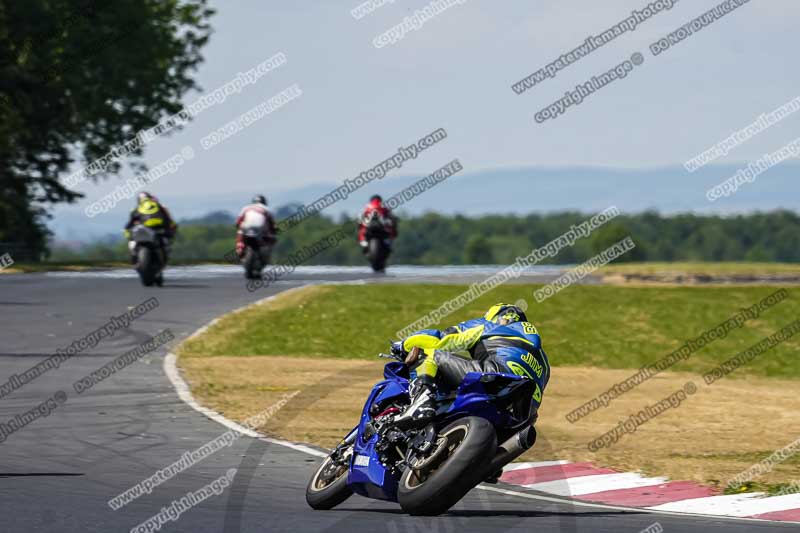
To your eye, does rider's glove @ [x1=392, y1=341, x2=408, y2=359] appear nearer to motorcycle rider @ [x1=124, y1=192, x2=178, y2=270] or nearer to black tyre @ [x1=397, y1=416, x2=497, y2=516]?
black tyre @ [x1=397, y1=416, x2=497, y2=516]

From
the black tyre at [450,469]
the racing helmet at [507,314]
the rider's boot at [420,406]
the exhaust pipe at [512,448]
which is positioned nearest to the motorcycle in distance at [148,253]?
the racing helmet at [507,314]

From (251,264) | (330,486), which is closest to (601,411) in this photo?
(330,486)

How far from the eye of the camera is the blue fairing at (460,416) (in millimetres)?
9648

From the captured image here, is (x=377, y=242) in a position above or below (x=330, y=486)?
above

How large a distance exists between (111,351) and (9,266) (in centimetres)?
1665

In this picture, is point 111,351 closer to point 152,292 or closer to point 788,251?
point 152,292

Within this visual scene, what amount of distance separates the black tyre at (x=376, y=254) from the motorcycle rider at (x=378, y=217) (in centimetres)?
38

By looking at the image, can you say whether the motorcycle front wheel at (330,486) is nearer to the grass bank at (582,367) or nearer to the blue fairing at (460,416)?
the blue fairing at (460,416)

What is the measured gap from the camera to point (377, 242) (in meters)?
35.8

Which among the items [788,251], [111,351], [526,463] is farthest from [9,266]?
[788,251]

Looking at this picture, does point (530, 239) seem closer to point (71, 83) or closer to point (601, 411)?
point (71, 83)

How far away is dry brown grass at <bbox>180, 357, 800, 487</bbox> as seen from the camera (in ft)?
47.1

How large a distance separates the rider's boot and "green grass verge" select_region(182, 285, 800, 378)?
12.8m

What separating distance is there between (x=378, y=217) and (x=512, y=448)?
2559cm
